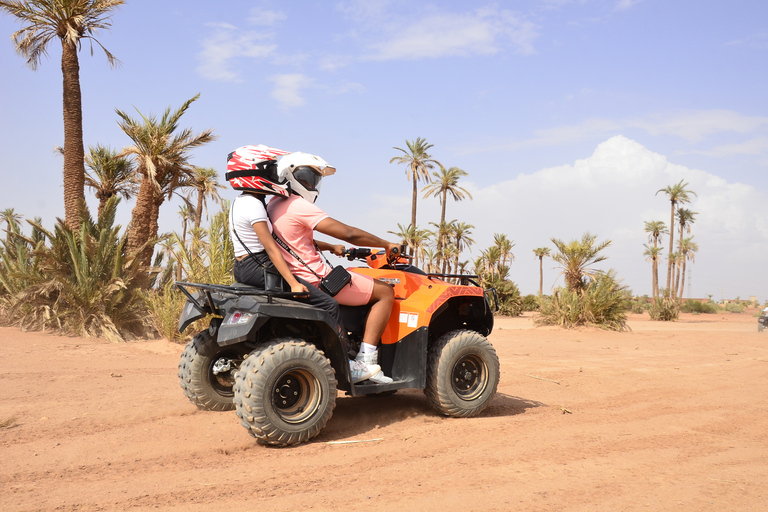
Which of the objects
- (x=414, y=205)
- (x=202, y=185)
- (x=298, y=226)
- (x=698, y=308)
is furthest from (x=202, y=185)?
(x=698, y=308)

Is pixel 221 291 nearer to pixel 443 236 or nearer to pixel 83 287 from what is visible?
pixel 83 287

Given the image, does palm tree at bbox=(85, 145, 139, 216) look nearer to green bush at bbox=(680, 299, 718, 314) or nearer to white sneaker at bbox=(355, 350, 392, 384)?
white sneaker at bbox=(355, 350, 392, 384)

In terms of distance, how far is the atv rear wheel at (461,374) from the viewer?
5688mm

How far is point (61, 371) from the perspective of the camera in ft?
27.6

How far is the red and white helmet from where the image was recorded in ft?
16.5

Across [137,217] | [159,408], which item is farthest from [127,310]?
[159,408]

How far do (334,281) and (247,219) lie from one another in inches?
35.4

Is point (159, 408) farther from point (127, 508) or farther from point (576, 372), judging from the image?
point (576, 372)

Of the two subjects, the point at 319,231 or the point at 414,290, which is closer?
the point at 319,231

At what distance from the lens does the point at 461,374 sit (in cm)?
595

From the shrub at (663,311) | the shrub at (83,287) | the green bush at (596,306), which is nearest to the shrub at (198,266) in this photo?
the shrub at (83,287)

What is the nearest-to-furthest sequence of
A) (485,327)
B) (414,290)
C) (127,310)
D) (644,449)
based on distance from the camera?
(644,449) → (414,290) → (485,327) → (127,310)

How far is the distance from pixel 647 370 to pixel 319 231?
23.8 ft

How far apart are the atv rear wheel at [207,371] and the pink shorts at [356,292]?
1.18 m
